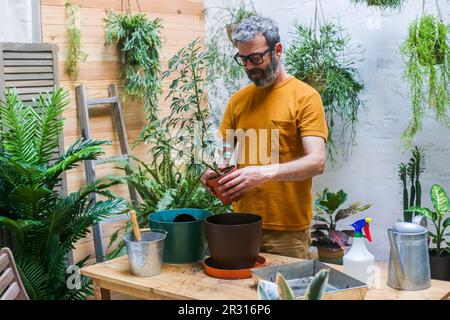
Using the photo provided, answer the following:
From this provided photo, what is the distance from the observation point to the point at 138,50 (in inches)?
172

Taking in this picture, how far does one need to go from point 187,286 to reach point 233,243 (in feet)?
0.73

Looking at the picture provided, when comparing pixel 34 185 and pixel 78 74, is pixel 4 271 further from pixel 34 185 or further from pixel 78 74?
pixel 78 74

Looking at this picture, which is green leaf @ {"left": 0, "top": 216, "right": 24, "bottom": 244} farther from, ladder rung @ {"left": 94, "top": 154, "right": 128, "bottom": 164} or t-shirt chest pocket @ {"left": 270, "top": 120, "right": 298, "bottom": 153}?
t-shirt chest pocket @ {"left": 270, "top": 120, "right": 298, "bottom": 153}

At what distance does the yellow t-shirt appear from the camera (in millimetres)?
2693

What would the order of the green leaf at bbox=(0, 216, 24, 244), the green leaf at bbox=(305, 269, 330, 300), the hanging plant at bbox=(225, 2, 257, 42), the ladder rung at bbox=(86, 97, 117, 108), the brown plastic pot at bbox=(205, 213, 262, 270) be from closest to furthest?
1. the green leaf at bbox=(305, 269, 330, 300)
2. the brown plastic pot at bbox=(205, 213, 262, 270)
3. the green leaf at bbox=(0, 216, 24, 244)
4. the ladder rung at bbox=(86, 97, 117, 108)
5. the hanging plant at bbox=(225, 2, 257, 42)

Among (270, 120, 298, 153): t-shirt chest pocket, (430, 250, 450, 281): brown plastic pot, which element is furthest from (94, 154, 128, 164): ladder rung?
(430, 250, 450, 281): brown plastic pot

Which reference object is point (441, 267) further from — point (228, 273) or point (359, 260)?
point (228, 273)

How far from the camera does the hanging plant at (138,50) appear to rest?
172 inches

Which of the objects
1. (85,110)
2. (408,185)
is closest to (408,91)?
(408,185)

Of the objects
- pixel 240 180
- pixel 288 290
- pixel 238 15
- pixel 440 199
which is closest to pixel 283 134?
pixel 240 180

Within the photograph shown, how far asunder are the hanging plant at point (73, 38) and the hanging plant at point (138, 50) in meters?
0.25

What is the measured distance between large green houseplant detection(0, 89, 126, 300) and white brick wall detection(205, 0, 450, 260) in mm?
1731

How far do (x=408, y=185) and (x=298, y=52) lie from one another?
114cm
